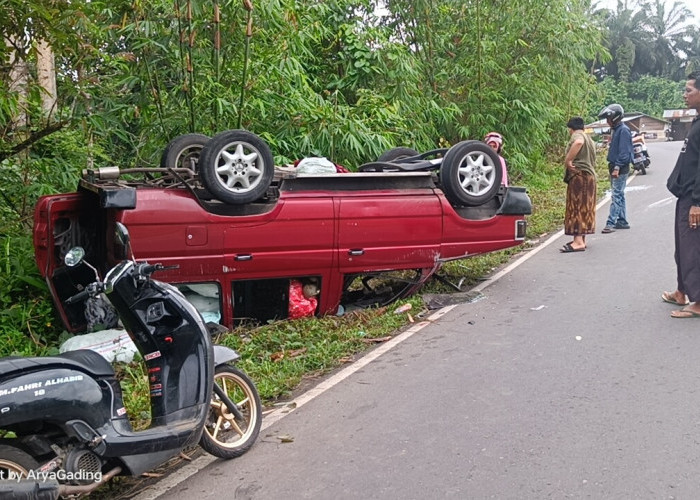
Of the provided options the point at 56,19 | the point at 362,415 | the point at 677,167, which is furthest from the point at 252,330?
the point at 677,167

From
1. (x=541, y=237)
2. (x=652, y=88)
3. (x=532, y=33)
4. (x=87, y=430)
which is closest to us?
(x=87, y=430)

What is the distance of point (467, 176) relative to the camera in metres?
7.05

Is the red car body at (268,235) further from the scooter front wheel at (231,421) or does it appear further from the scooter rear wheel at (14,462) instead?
the scooter rear wheel at (14,462)

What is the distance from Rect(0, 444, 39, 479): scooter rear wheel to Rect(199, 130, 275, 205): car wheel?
3034mm

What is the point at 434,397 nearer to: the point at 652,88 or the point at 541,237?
the point at 541,237

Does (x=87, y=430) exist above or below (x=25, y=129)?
below

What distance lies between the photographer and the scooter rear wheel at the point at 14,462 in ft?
9.64

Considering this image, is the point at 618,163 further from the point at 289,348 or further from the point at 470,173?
the point at 289,348

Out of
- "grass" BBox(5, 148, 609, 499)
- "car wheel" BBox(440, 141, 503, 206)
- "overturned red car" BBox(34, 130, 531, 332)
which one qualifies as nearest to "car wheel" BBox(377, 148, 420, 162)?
"overturned red car" BBox(34, 130, 531, 332)

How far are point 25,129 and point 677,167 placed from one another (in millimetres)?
6627

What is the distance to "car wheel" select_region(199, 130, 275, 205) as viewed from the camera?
18.7ft

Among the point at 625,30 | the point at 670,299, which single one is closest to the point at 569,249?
the point at 670,299

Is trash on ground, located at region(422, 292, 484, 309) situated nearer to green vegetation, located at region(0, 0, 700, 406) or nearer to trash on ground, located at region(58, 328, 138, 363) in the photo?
green vegetation, located at region(0, 0, 700, 406)

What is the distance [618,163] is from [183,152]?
23.6ft
